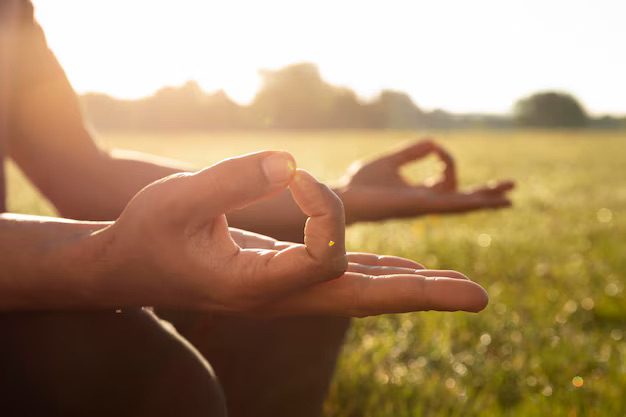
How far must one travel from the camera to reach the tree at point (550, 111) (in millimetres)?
88188

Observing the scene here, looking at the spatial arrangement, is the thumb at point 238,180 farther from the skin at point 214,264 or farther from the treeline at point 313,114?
the treeline at point 313,114

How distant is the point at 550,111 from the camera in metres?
90.2

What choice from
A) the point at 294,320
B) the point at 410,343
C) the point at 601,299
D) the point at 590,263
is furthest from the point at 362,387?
the point at 590,263

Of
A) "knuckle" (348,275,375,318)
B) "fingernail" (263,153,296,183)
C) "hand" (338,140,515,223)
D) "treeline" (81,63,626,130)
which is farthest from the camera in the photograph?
"treeline" (81,63,626,130)

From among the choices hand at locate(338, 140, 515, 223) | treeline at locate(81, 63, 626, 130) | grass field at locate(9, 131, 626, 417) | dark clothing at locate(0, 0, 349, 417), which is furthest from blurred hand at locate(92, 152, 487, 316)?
treeline at locate(81, 63, 626, 130)

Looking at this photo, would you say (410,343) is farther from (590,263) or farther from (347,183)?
(590,263)

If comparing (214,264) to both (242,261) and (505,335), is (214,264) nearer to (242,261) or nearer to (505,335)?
(242,261)

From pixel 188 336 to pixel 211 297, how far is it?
636mm

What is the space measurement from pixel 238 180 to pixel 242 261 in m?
0.16

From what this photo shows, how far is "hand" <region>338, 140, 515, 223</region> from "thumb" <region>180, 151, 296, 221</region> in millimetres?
1142

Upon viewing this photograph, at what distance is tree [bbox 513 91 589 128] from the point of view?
88188 millimetres

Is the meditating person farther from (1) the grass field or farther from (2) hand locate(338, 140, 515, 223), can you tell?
(1) the grass field

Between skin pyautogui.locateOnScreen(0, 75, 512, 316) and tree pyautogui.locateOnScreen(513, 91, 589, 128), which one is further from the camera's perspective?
tree pyautogui.locateOnScreen(513, 91, 589, 128)

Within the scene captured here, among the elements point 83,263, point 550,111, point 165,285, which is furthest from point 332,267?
point 550,111
